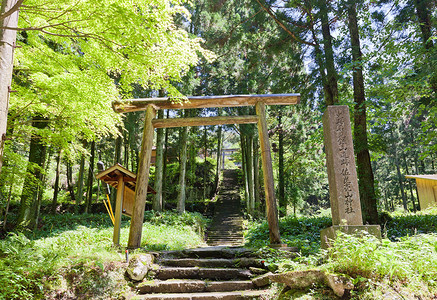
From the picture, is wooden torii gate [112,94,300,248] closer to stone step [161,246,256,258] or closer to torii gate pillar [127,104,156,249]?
torii gate pillar [127,104,156,249]

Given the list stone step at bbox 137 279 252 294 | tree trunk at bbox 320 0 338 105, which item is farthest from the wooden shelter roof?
tree trunk at bbox 320 0 338 105

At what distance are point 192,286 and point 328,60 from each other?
7.84 metres

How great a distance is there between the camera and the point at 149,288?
5051 mm

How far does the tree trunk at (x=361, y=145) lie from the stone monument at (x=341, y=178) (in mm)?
3440

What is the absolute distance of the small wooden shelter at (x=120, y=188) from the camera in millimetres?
6559

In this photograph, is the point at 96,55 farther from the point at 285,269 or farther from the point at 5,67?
the point at 285,269

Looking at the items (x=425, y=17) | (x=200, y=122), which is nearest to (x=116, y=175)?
(x=200, y=122)

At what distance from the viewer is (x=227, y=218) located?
1733 cm

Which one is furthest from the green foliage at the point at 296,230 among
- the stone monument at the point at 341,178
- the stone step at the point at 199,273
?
the stone monument at the point at 341,178

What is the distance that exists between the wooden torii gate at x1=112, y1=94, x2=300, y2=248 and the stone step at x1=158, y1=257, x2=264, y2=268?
1.00 m

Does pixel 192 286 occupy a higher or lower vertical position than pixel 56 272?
lower

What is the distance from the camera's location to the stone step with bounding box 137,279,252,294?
16.5ft

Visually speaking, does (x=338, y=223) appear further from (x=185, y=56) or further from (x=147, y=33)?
(x=147, y=33)

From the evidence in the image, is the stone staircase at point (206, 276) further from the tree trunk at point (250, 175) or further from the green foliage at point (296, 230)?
the tree trunk at point (250, 175)
